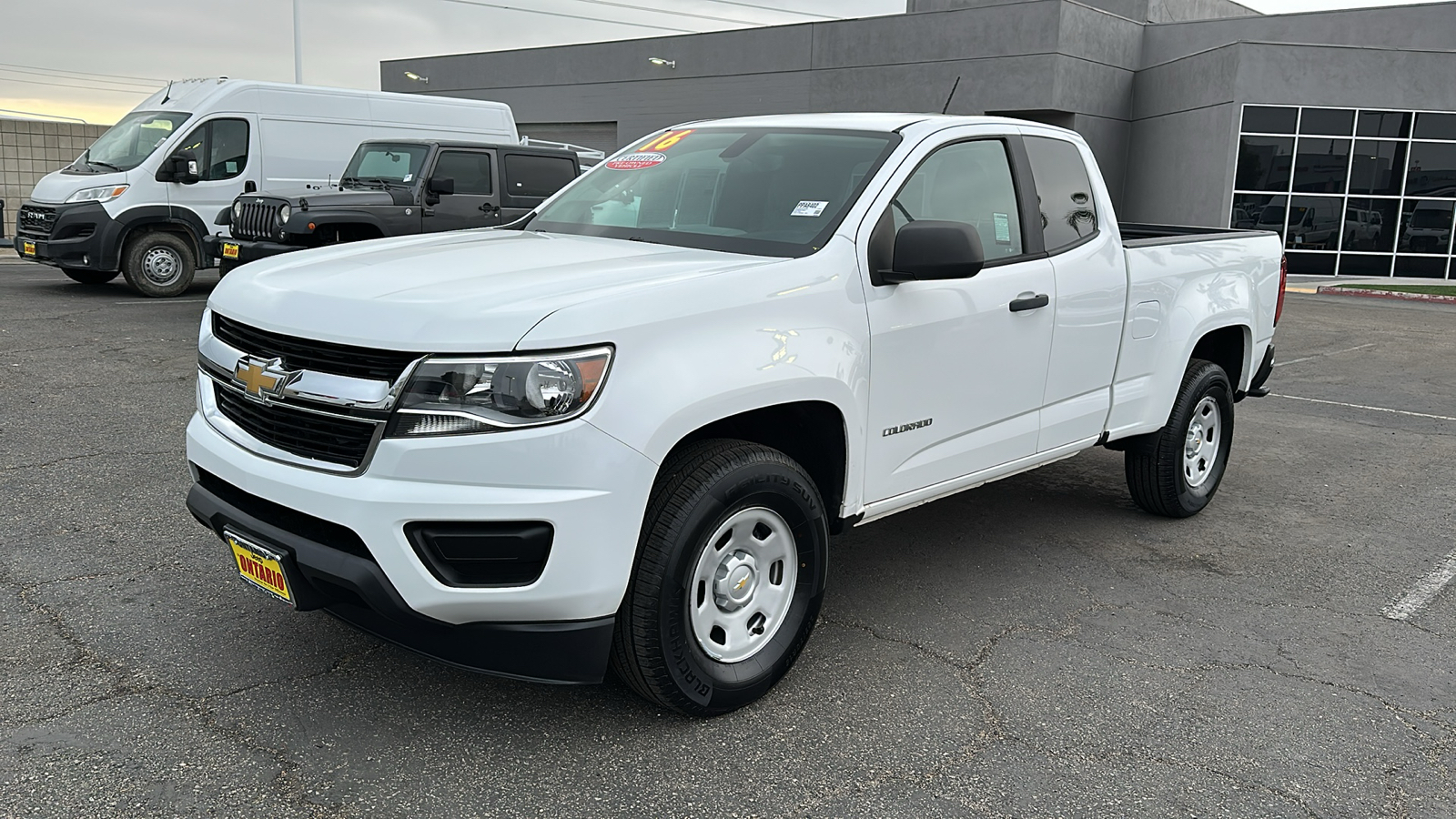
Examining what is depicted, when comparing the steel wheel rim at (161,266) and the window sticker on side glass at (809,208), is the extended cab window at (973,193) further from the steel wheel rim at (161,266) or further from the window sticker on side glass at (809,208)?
the steel wheel rim at (161,266)

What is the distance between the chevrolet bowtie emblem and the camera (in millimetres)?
3139

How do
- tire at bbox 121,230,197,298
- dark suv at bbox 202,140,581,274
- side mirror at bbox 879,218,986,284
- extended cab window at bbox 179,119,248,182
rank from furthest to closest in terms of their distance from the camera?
extended cab window at bbox 179,119,248,182 → tire at bbox 121,230,197,298 → dark suv at bbox 202,140,581,274 → side mirror at bbox 879,218,986,284

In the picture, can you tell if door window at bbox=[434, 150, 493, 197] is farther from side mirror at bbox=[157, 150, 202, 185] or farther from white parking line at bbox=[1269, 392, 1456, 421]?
white parking line at bbox=[1269, 392, 1456, 421]

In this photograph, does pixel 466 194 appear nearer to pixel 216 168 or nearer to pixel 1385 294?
pixel 216 168

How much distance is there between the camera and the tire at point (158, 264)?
43.1 feet

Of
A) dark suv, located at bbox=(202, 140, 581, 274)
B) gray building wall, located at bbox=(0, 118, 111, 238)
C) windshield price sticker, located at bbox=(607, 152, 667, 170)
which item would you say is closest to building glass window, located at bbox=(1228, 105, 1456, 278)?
dark suv, located at bbox=(202, 140, 581, 274)

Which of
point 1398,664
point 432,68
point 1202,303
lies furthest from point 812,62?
point 1398,664

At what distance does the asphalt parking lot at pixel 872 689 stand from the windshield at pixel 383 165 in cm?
644

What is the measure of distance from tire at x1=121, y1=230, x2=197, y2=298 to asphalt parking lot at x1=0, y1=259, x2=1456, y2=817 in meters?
7.86

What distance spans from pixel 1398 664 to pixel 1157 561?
118cm

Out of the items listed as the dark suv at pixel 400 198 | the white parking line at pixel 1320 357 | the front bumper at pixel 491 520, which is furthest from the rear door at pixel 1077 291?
the white parking line at pixel 1320 357

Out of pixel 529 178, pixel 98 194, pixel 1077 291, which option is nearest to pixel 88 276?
pixel 98 194

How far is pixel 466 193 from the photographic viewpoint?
1215cm

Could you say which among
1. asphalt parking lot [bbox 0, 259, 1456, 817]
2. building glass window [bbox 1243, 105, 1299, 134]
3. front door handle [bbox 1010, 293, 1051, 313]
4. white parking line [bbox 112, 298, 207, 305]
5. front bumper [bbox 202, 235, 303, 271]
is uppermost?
building glass window [bbox 1243, 105, 1299, 134]
